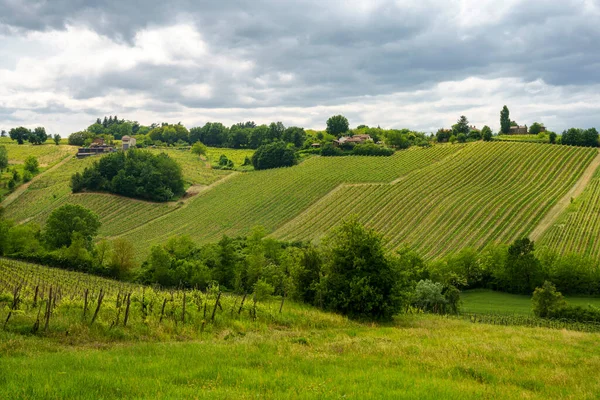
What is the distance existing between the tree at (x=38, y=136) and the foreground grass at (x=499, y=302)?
590 ft

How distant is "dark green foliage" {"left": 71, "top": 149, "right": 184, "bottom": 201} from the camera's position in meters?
120

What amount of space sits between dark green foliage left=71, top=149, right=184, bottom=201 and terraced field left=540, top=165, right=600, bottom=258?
274 feet

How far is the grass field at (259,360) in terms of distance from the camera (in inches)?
479

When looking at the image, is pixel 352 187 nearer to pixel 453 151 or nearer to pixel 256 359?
pixel 453 151

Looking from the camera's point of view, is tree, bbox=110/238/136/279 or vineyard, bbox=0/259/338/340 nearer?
vineyard, bbox=0/259/338/340

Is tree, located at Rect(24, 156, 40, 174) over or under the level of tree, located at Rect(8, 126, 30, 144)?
under

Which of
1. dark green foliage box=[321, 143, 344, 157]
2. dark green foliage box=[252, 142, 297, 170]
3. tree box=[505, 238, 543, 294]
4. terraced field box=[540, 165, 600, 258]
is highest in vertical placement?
dark green foliage box=[321, 143, 344, 157]

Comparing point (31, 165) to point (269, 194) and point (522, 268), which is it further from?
point (522, 268)

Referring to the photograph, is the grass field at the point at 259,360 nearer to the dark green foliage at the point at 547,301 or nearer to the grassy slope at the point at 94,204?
the dark green foliage at the point at 547,301

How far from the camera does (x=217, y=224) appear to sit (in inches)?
3809

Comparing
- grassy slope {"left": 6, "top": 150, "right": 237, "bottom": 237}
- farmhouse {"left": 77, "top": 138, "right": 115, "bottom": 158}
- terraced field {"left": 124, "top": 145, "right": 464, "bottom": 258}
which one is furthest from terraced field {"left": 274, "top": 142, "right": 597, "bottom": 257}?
farmhouse {"left": 77, "top": 138, "right": 115, "bottom": 158}

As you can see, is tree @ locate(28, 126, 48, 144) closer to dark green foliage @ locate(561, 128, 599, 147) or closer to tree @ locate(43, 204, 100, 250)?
tree @ locate(43, 204, 100, 250)

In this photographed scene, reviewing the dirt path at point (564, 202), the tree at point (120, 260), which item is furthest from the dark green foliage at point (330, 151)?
the tree at point (120, 260)

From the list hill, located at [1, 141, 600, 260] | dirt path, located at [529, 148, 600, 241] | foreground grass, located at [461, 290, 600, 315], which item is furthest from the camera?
hill, located at [1, 141, 600, 260]
